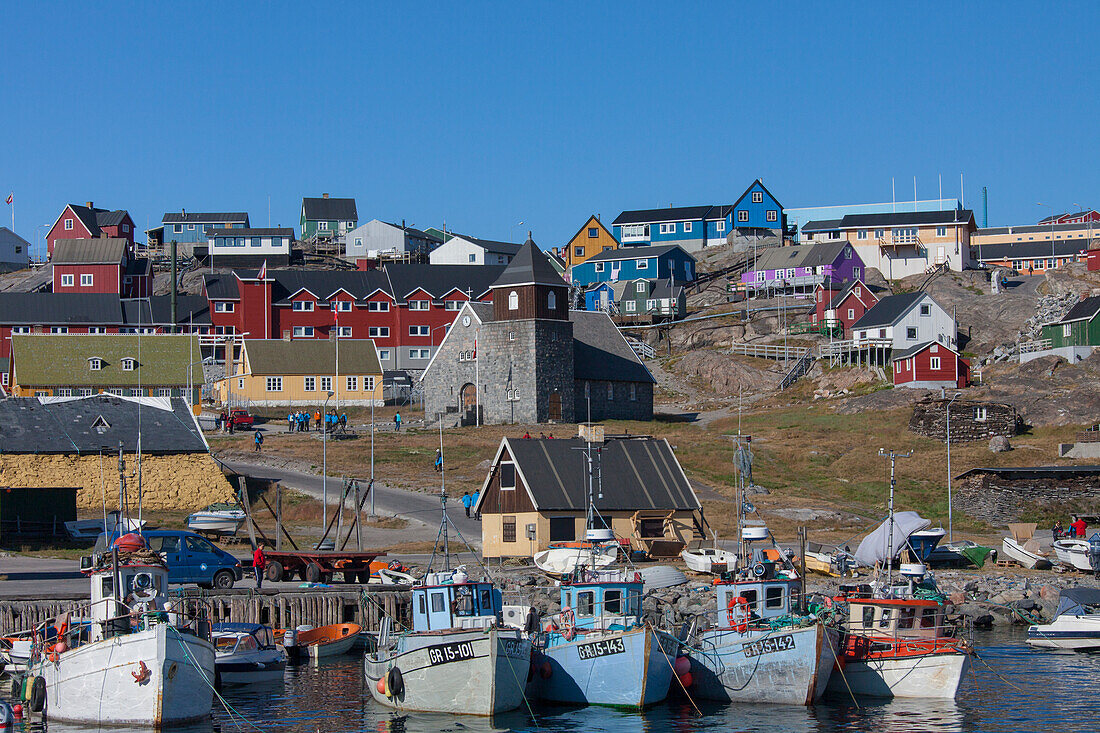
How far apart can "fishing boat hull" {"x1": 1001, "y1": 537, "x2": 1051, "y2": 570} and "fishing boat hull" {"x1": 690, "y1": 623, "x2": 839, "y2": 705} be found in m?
19.9

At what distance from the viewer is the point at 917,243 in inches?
4934

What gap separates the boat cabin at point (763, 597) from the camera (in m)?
30.8

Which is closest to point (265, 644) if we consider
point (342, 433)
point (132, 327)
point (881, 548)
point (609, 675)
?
point (609, 675)

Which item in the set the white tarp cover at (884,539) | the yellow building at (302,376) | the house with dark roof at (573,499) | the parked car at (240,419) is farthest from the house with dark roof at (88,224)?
the white tarp cover at (884,539)

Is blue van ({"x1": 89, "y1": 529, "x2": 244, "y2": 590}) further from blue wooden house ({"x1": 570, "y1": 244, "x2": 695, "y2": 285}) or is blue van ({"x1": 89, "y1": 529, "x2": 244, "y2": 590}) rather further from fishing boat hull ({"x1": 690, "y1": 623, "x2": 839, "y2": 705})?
blue wooden house ({"x1": 570, "y1": 244, "x2": 695, "y2": 285})

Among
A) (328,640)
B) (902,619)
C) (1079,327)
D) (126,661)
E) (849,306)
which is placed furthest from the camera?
(849,306)

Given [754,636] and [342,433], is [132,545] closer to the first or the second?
[754,636]

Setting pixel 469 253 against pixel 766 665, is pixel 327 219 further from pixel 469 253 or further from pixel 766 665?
pixel 766 665

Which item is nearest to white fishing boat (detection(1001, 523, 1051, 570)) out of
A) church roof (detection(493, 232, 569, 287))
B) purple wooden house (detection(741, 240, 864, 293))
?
church roof (detection(493, 232, 569, 287))

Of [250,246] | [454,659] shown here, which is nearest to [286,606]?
[454,659]

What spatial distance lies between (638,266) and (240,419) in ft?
182

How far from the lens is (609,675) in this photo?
2941cm

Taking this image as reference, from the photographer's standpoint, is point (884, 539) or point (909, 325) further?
point (909, 325)

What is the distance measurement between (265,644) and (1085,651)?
22363 millimetres
